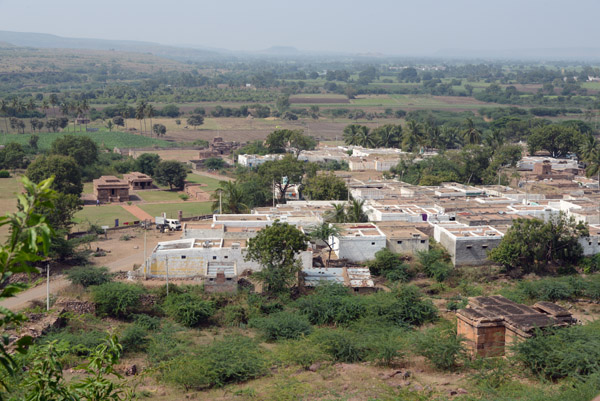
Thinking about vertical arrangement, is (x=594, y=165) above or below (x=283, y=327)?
above

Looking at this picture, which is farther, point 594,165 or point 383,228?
point 594,165

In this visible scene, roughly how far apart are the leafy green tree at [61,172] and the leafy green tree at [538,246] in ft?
83.1

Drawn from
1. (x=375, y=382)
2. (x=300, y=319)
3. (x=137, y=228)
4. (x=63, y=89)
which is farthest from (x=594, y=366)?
(x=63, y=89)

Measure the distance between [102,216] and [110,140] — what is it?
3621 cm

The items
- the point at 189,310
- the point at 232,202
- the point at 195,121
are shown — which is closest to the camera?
the point at 189,310

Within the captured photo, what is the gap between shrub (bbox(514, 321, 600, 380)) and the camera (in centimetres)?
1491

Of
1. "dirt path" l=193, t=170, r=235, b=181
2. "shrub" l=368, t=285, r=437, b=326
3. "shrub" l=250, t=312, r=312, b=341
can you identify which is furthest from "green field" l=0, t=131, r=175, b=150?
"shrub" l=250, t=312, r=312, b=341

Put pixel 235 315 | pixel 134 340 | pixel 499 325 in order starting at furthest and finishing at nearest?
pixel 235 315, pixel 134 340, pixel 499 325

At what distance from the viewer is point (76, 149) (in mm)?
47594

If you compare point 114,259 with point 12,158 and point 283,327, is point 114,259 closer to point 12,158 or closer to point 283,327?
point 283,327

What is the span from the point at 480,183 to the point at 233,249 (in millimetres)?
27541

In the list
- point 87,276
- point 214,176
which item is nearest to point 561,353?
point 87,276

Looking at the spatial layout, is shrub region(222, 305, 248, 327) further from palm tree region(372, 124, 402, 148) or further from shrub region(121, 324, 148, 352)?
palm tree region(372, 124, 402, 148)

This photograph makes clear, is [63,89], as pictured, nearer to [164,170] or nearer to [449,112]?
[449,112]
